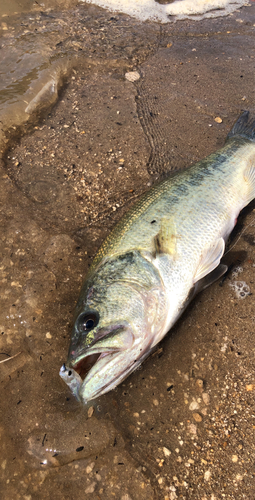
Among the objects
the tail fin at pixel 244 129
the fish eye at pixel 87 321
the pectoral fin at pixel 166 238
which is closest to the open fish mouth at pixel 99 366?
the fish eye at pixel 87 321

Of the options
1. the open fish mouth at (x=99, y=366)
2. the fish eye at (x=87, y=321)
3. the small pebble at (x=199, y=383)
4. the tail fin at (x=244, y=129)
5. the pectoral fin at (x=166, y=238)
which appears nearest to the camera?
the open fish mouth at (x=99, y=366)

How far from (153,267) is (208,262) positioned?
60 cm

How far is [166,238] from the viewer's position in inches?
112

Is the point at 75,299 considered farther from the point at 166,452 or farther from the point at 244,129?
the point at 244,129

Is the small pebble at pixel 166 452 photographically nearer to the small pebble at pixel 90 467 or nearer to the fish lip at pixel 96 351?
the small pebble at pixel 90 467

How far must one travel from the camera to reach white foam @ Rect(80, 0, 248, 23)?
691 cm

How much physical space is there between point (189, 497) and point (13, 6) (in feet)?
31.3

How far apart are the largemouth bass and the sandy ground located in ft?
1.32

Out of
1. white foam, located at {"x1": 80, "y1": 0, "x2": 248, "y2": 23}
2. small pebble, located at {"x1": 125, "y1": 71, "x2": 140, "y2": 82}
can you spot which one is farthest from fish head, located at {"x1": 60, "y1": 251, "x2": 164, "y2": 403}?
white foam, located at {"x1": 80, "y1": 0, "x2": 248, "y2": 23}

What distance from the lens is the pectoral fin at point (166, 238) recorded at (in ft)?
9.12

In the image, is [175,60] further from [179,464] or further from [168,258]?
[179,464]

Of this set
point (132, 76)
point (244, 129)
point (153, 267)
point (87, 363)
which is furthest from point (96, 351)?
point (132, 76)

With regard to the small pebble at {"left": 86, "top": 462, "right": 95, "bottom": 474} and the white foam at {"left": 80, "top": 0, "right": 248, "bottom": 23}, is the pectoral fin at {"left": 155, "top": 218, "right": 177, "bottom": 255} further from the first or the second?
the white foam at {"left": 80, "top": 0, "right": 248, "bottom": 23}

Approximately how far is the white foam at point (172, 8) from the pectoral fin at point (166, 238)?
258 inches
